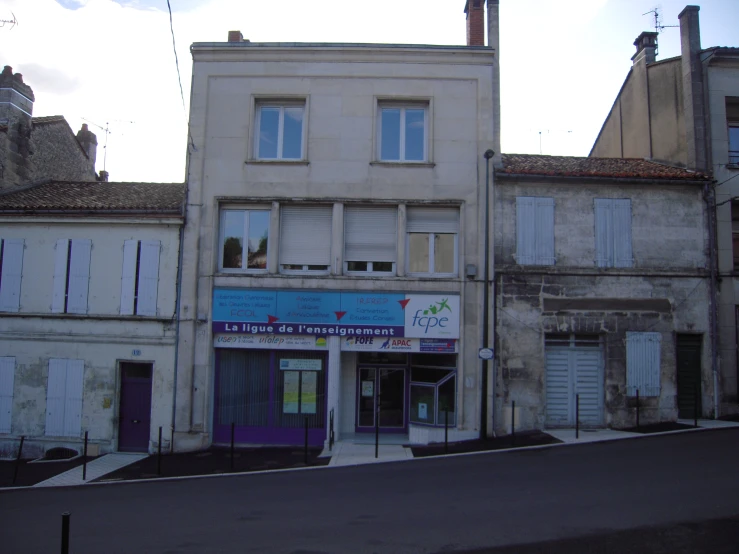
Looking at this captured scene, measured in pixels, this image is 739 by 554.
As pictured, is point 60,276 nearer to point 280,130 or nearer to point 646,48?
point 280,130

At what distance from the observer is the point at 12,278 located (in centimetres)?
1527

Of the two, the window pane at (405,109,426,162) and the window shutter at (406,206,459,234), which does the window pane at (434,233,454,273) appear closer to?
the window shutter at (406,206,459,234)

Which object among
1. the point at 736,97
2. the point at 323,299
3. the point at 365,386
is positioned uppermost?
the point at 736,97

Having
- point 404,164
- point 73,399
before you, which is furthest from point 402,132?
point 73,399

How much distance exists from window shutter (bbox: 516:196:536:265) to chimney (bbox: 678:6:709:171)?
4.74 m

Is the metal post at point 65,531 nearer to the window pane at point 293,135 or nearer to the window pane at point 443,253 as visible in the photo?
the window pane at point 443,253

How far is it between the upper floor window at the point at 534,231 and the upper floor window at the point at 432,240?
1.60m

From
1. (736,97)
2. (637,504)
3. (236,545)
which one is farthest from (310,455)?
(736,97)

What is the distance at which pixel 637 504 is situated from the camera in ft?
26.1

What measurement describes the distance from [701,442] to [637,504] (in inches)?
189

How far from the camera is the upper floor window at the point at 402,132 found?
1517cm

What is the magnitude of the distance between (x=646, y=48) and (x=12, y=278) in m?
19.5

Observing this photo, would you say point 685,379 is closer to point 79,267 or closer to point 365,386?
point 365,386

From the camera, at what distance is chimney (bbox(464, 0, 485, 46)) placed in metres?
16.0
